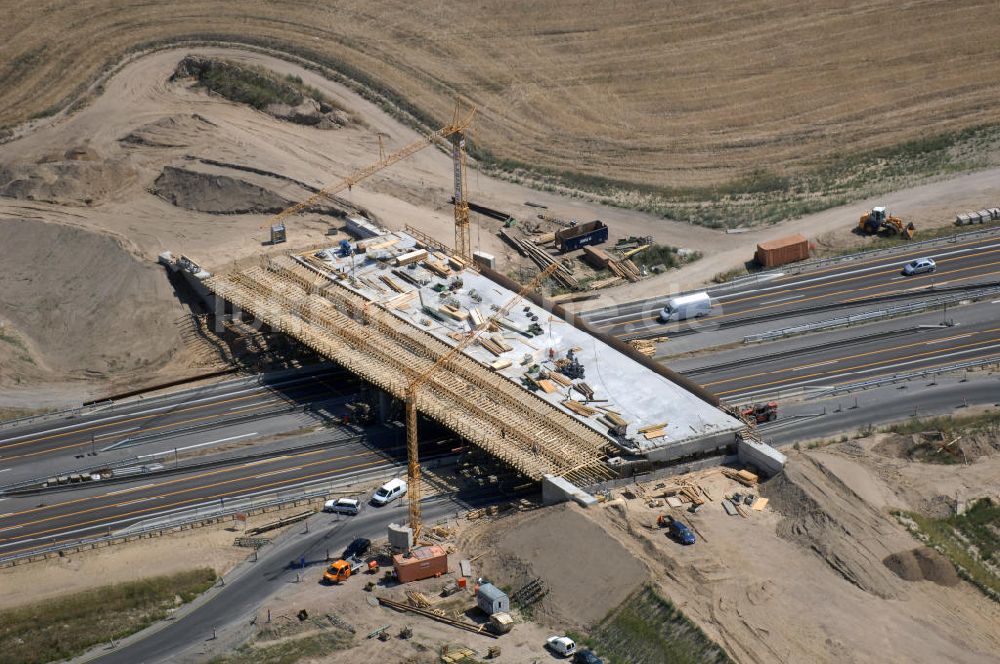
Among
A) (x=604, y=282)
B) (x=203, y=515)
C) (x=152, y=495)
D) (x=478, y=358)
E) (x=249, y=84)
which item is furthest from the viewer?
(x=249, y=84)

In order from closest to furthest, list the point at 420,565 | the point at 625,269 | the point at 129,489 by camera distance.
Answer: the point at 420,565 → the point at 129,489 → the point at 625,269

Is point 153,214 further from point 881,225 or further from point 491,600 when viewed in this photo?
point 491,600

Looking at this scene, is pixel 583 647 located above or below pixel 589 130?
below

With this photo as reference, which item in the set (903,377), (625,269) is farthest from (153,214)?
(903,377)

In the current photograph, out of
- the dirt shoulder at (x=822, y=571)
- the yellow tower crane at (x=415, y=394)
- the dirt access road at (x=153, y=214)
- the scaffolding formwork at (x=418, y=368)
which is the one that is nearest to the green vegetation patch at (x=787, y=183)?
the dirt access road at (x=153, y=214)

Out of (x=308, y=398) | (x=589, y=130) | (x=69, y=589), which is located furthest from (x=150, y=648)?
(x=589, y=130)

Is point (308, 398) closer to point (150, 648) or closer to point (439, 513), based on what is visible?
point (439, 513)

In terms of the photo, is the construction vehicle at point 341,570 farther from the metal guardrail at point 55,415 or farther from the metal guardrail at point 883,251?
the metal guardrail at point 883,251

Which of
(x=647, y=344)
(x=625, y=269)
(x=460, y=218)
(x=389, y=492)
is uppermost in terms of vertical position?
(x=460, y=218)
